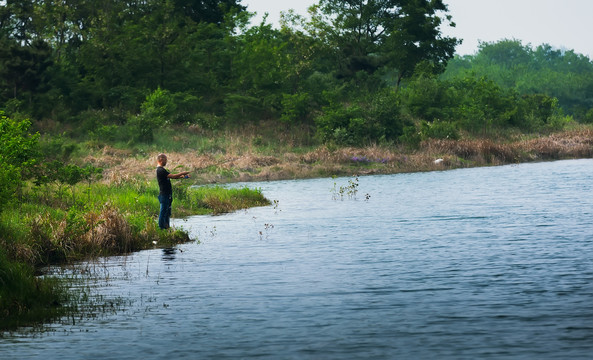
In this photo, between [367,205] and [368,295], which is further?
[367,205]

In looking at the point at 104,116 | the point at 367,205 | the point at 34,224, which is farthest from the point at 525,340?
the point at 104,116

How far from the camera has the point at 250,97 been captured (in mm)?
68375

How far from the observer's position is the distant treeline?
201 ft

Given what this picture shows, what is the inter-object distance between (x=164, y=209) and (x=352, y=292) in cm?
846

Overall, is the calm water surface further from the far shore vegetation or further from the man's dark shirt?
the far shore vegetation

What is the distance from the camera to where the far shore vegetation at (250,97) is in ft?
177

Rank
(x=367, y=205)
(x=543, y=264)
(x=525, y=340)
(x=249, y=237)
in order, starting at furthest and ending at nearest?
(x=367, y=205), (x=249, y=237), (x=543, y=264), (x=525, y=340)

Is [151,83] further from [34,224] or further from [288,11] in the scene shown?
[34,224]

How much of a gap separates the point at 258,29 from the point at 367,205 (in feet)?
161

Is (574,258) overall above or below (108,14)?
below

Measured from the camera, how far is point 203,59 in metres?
74.4

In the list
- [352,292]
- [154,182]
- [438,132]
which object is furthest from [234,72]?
[352,292]

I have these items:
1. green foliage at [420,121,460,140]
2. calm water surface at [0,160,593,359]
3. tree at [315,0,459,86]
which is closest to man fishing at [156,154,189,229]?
calm water surface at [0,160,593,359]

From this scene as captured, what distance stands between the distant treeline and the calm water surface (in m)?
37.0
